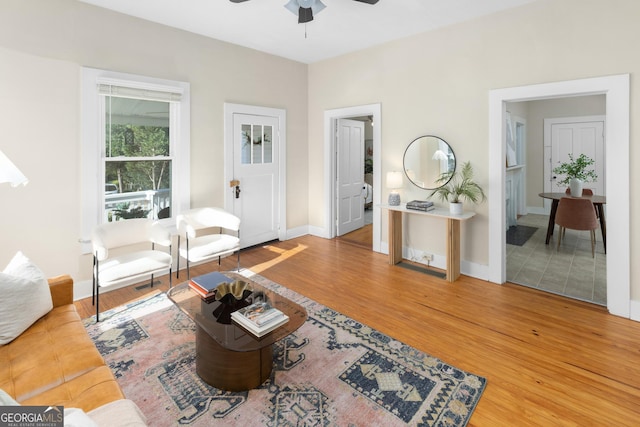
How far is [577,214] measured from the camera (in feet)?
15.3

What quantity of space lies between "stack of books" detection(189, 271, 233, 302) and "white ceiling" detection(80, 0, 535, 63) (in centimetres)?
277

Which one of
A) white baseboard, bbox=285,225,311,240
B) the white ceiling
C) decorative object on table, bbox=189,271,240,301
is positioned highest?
the white ceiling

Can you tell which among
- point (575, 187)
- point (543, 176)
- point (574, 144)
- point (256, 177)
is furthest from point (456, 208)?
point (574, 144)

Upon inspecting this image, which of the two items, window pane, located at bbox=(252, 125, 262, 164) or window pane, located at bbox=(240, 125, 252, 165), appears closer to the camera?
window pane, located at bbox=(240, 125, 252, 165)

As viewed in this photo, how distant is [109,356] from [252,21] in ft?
12.1

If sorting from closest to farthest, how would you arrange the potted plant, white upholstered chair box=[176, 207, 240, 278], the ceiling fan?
the ceiling fan, white upholstered chair box=[176, 207, 240, 278], the potted plant

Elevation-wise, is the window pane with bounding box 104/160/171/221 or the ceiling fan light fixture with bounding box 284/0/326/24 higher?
the ceiling fan light fixture with bounding box 284/0/326/24

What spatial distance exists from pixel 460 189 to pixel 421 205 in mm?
519

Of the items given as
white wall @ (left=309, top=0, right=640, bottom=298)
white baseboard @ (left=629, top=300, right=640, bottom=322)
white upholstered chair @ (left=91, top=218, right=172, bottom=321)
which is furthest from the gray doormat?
white upholstered chair @ (left=91, top=218, right=172, bottom=321)

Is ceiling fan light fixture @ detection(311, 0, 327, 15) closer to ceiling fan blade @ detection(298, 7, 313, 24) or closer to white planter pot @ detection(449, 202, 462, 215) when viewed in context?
ceiling fan blade @ detection(298, 7, 313, 24)

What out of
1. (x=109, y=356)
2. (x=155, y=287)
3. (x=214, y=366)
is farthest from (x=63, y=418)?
(x=155, y=287)

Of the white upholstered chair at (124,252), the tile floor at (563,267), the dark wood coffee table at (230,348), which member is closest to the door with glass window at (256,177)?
the white upholstered chair at (124,252)

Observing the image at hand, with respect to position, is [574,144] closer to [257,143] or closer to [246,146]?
[257,143]

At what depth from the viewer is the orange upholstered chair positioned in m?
4.61
